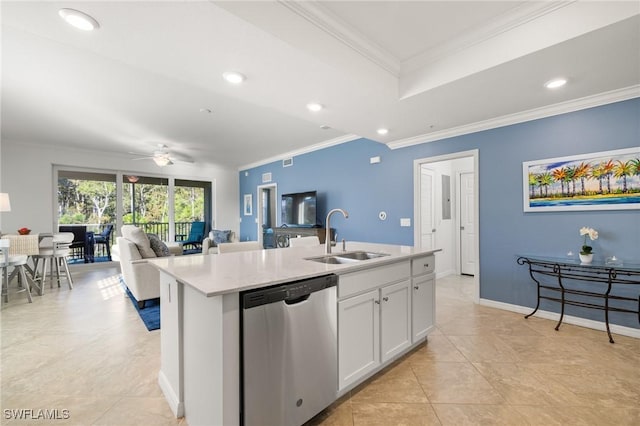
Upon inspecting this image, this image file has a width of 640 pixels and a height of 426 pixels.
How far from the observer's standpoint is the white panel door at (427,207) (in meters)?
4.59

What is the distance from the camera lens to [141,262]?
3.51 metres

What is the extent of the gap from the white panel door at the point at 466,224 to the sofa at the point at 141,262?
520 centimetres

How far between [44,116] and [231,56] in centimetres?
393

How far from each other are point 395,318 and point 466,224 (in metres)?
4.05

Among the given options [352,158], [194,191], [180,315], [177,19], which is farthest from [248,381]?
[194,191]

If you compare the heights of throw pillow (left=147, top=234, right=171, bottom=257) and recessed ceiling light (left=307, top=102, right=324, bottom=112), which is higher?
recessed ceiling light (left=307, top=102, right=324, bottom=112)

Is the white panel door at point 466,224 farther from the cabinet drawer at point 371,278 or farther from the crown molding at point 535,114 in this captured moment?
the cabinet drawer at point 371,278

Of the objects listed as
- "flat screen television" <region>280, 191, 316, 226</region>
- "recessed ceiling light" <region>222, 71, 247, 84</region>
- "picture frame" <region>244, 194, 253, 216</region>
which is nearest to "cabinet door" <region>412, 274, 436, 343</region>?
"recessed ceiling light" <region>222, 71, 247, 84</region>

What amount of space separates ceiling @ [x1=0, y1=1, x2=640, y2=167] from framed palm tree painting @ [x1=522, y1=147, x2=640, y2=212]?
0.63m

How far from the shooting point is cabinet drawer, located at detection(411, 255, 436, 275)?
2377mm

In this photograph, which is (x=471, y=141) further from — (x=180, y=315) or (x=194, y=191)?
(x=194, y=191)

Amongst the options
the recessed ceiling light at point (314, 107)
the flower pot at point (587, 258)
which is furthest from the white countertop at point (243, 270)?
the flower pot at point (587, 258)

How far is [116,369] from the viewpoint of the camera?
218cm

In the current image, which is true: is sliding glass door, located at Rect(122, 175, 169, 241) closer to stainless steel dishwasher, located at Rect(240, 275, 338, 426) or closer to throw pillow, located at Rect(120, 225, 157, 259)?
throw pillow, located at Rect(120, 225, 157, 259)
